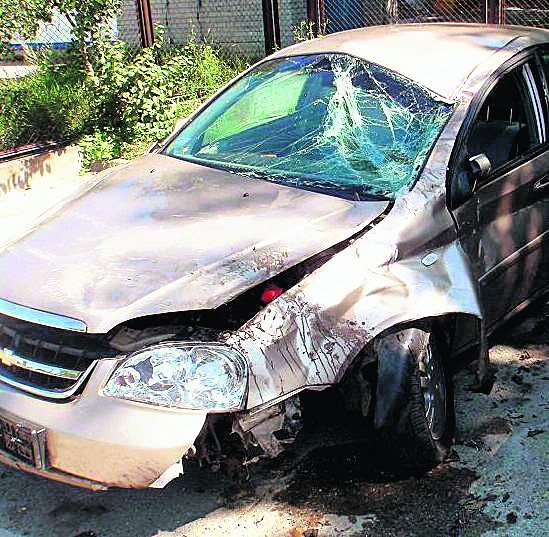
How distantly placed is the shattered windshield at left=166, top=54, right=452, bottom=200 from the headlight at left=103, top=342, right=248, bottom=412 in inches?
38.4

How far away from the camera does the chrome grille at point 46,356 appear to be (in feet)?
8.52

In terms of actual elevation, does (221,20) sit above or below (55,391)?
above

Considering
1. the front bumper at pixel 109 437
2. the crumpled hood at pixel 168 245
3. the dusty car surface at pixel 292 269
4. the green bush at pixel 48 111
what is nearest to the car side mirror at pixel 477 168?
the dusty car surface at pixel 292 269

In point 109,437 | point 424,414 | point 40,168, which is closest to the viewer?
point 109,437

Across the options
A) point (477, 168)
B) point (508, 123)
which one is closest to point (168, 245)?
point (477, 168)

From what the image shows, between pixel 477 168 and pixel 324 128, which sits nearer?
pixel 477 168

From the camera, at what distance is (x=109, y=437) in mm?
2451

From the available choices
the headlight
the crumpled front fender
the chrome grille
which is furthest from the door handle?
the chrome grille

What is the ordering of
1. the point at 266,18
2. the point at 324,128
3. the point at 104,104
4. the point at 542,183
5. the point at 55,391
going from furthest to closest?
1. the point at 266,18
2. the point at 104,104
3. the point at 542,183
4. the point at 324,128
5. the point at 55,391

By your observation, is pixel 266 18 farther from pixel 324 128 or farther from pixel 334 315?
pixel 334 315

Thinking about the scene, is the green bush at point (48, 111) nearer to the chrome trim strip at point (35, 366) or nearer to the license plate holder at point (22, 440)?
the chrome trim strip at point (35, 366)

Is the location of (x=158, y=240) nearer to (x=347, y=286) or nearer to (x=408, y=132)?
(x=347, y=286)

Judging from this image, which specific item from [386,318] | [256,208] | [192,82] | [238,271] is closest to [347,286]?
[386,318]

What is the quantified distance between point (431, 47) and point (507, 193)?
816mm
